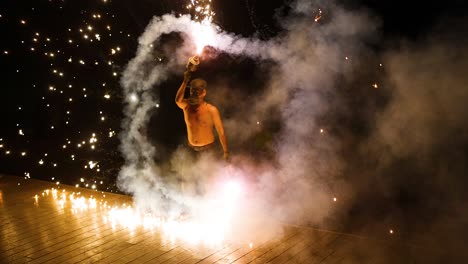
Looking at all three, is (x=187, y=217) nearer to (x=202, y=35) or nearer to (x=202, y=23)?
(x=202, y=35)

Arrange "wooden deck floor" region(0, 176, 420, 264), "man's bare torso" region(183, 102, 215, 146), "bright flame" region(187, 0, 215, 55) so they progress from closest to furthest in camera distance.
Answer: "wooden deck floor" region(0, 176, 420, 264), "man's bare torso" region(183, 102, 215, 146), "bright flame" region(187, 0, 215, 55)

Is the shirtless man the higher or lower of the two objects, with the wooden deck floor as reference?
higher

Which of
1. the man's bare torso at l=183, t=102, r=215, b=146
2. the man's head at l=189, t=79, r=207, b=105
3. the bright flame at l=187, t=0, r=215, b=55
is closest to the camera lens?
the man's head at l=189, t=79, r=207, b=105

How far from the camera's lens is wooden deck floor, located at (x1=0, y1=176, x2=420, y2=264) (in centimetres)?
417

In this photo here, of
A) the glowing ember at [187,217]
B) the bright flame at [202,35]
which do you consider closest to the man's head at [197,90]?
the bright flame at [202,35]

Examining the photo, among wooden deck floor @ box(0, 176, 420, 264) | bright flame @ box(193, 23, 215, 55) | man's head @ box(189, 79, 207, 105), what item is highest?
bright flame @ box(193, 23, 215, 55)

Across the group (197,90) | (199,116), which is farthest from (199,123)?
(197,90)

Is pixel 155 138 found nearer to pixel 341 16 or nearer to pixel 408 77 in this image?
pixel 341 16

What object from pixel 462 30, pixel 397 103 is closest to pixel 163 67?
pixel 397 103

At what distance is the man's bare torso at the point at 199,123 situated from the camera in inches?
198

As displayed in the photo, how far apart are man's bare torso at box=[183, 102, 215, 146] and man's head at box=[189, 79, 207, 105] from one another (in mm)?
97


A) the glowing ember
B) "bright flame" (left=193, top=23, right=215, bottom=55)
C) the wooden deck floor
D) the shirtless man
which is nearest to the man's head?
the shirtless man

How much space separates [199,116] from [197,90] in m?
0.37

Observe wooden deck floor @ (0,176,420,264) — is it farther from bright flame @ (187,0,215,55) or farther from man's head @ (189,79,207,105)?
bright flame @ (187,0,215,55)
